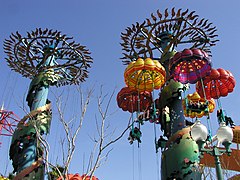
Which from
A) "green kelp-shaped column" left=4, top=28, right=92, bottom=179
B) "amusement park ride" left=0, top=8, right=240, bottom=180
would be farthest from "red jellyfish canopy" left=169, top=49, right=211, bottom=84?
"green kelp-shaped column" left=4, top=28, right=92, bottom=179

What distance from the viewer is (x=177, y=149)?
23.7 ft

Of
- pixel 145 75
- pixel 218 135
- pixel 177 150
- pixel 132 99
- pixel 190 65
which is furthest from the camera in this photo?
pixel 132 99

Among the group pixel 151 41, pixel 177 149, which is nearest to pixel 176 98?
pixel 177 149

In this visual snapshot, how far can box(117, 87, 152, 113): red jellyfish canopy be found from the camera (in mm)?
9680

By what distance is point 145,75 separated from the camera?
9219 millimetres

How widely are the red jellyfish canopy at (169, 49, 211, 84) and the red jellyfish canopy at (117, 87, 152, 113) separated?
1828 mm

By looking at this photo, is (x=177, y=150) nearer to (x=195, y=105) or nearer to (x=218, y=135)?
(x=195, y=105)

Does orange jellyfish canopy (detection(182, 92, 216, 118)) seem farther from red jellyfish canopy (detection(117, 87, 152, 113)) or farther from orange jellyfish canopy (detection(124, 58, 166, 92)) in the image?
red jellyfish canopy (detection(117, 87, 152, 113))

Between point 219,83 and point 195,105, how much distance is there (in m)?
0.98

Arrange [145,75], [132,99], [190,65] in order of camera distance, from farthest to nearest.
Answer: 1. [132,99]
2. [145,75]
3. [190,65]

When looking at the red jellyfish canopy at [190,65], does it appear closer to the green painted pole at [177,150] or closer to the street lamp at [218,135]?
the green painted pole at [177,150]

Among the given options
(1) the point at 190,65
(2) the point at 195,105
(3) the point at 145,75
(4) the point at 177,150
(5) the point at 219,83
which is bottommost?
(4) the point at 177,150

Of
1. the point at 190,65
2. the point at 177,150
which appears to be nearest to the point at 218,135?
the point at 177,150

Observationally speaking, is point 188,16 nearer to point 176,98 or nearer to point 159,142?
point 176,98
